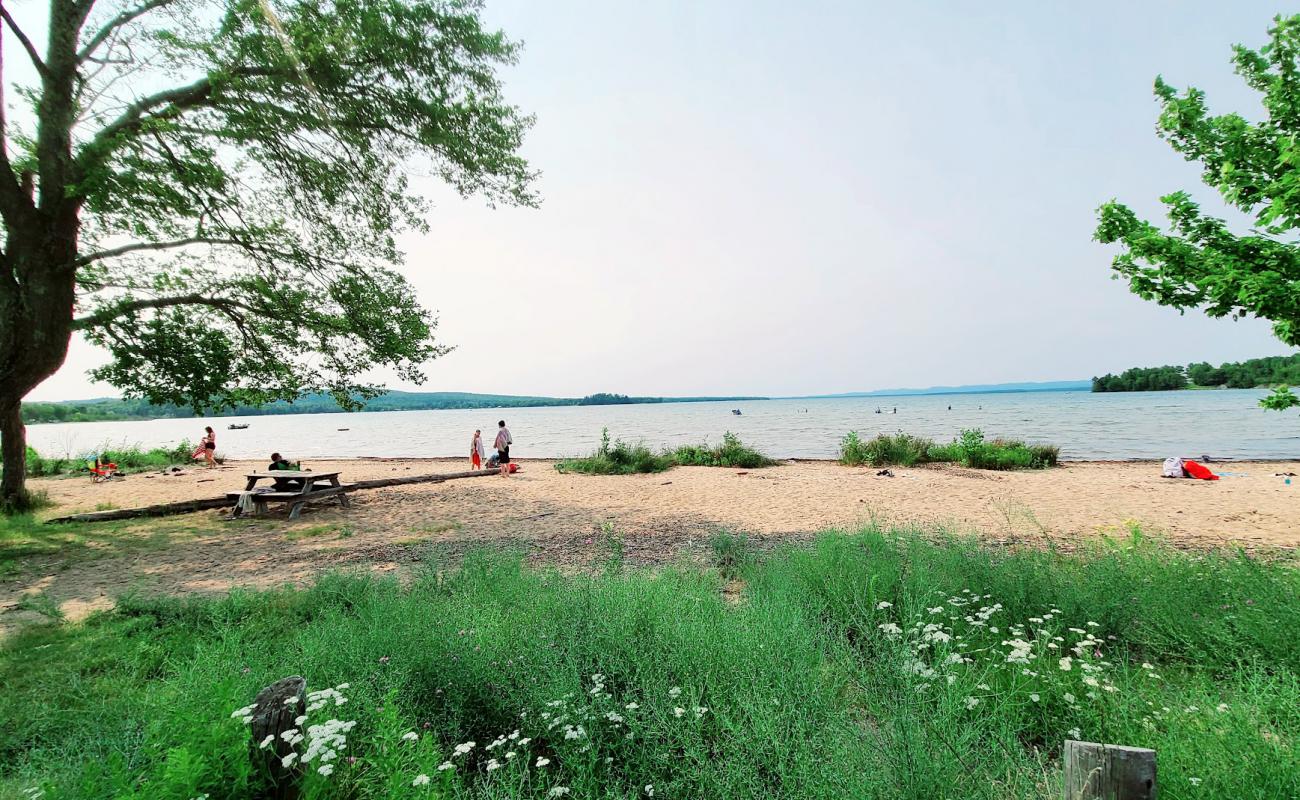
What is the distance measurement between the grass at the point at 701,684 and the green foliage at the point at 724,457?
1560cm

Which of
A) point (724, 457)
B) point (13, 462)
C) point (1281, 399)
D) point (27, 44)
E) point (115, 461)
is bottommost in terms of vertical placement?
point (724, 457)

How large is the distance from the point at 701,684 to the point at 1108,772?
1.94 metres

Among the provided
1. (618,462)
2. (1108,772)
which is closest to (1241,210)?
(1108,772)

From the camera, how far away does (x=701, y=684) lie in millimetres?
3289

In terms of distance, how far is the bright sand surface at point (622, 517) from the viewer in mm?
8094

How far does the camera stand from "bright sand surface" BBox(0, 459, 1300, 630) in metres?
8.09

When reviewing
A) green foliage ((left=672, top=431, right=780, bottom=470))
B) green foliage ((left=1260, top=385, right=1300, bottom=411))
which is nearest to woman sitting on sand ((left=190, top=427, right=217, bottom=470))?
green foliage ((left=672, top=431, right=780, bottom=470))

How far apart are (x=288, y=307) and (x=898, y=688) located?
13.7 metres

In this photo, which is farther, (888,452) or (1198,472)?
(888,452)

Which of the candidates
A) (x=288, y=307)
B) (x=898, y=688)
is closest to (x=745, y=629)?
(x=898, y=688)

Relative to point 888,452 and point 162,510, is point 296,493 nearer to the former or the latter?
point 162,510

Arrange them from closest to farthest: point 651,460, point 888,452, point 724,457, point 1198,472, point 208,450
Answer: point 1198,472
point 651,460
point 888,452
point 724,457
point 208,450

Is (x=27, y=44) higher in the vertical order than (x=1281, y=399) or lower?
higher

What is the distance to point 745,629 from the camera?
3824mm
